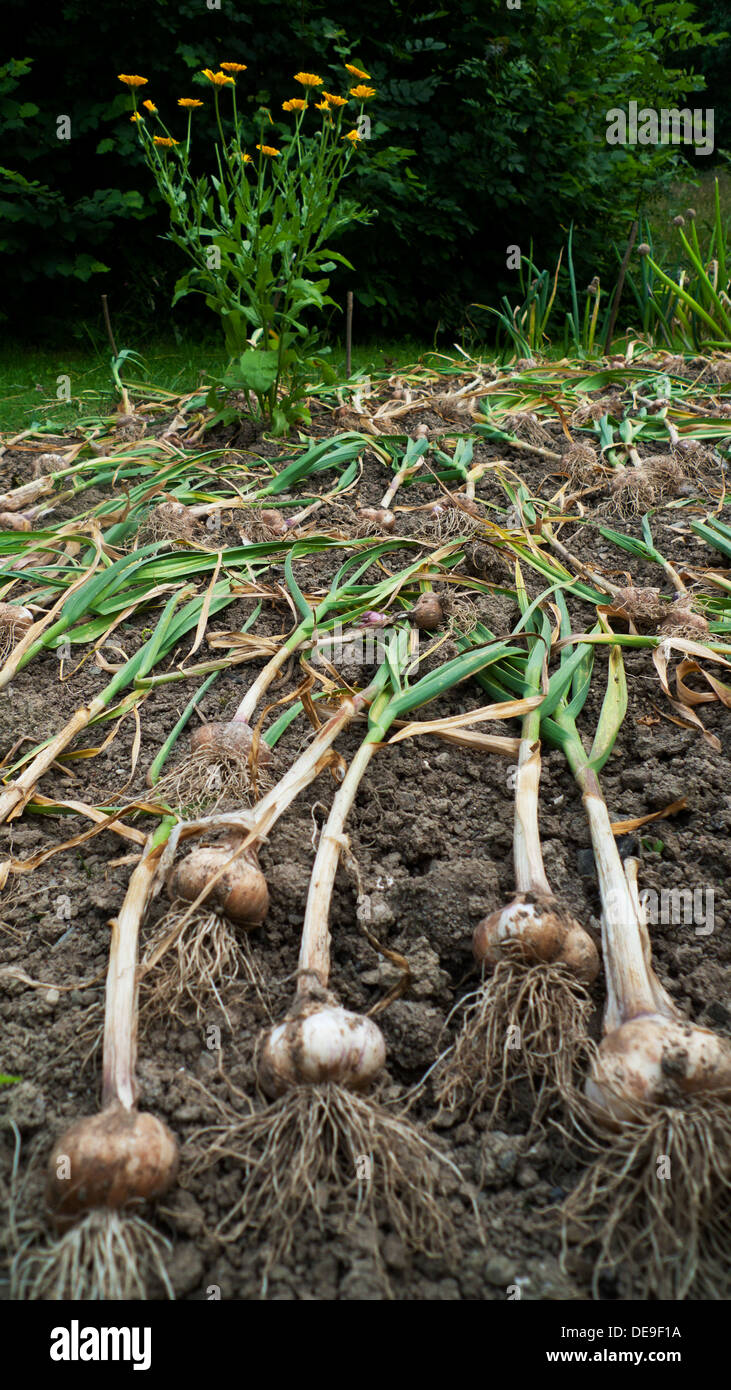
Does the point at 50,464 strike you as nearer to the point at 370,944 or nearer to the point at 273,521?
the point at 273,521

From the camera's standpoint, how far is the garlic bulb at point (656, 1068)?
35.4 inches

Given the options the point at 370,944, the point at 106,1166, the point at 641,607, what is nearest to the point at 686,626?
the point at 641,607

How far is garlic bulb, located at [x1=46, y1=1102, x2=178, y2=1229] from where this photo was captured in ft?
2.77

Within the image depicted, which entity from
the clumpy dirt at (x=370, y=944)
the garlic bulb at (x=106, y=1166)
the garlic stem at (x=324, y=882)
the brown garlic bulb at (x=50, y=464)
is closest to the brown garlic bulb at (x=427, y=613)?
the clumpy dirt at (x=370, y=944)

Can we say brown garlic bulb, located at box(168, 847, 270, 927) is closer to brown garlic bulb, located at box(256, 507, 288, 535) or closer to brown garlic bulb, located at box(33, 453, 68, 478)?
brown garlic bulb, located at box(256, 507, 288, 535)

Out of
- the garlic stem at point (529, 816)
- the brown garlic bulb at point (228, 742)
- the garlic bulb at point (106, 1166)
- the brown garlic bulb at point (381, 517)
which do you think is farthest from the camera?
the brown garlic bulb at point (381, 517)

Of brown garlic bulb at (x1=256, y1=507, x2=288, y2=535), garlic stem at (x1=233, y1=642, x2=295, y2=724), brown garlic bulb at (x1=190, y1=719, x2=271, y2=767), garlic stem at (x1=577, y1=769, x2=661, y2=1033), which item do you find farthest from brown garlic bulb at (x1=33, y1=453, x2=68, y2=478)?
garlic stem at (x1=577, y1=769, x2=661, y2=1033)

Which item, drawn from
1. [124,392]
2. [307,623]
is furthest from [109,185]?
[307,623]

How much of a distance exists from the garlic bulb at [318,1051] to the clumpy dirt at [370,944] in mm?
68

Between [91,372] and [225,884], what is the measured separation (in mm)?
4032

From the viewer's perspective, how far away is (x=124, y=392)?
355 centimetres

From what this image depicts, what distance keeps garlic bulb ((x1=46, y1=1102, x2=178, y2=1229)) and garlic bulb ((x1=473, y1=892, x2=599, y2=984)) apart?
46 centimetres

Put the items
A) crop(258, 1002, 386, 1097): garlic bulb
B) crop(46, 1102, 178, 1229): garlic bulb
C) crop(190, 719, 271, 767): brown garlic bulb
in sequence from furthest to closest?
crop(190, 719, 271, 767): brown garlic bulb < crop(258, 1002, 386, 1097): garlic bulb < crop(46, 1102, 178, 1229): garlic bulb

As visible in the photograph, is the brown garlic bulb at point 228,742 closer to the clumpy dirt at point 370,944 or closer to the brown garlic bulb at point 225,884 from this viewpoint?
the clumpy dirt at point 370,944
